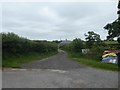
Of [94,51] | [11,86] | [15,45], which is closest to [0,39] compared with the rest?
[15,45]

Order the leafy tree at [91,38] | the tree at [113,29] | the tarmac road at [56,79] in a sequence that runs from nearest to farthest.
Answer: the tarmac road at [56,79] → the tree at [113,29] → the leafy tree at [91,38]

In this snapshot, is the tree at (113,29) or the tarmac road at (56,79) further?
the tree at (113,29)

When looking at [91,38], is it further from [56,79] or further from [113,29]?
[56,79]

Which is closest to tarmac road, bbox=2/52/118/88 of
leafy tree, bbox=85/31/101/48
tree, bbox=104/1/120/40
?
tree, bbox=104/1/120/40

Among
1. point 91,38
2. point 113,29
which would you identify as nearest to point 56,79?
point 113,29

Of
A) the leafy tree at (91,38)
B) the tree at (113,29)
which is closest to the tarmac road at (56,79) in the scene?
the tree at (113,29)

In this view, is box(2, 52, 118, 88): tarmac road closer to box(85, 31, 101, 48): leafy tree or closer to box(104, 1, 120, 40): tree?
box(104, 1, 120, 40): tree

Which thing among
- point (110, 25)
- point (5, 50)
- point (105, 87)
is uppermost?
point (110, 25)

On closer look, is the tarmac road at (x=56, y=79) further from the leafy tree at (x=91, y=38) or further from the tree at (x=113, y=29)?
the leafy tree at (x=91, y=38)

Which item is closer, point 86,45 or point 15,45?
point 15,45

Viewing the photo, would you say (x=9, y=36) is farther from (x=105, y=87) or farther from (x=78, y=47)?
(x=78, y=47)

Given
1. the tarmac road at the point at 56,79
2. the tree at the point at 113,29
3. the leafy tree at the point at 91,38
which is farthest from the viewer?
the leafy tree at the point at 91,38

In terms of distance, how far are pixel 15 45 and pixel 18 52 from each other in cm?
316

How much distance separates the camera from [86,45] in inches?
2574
